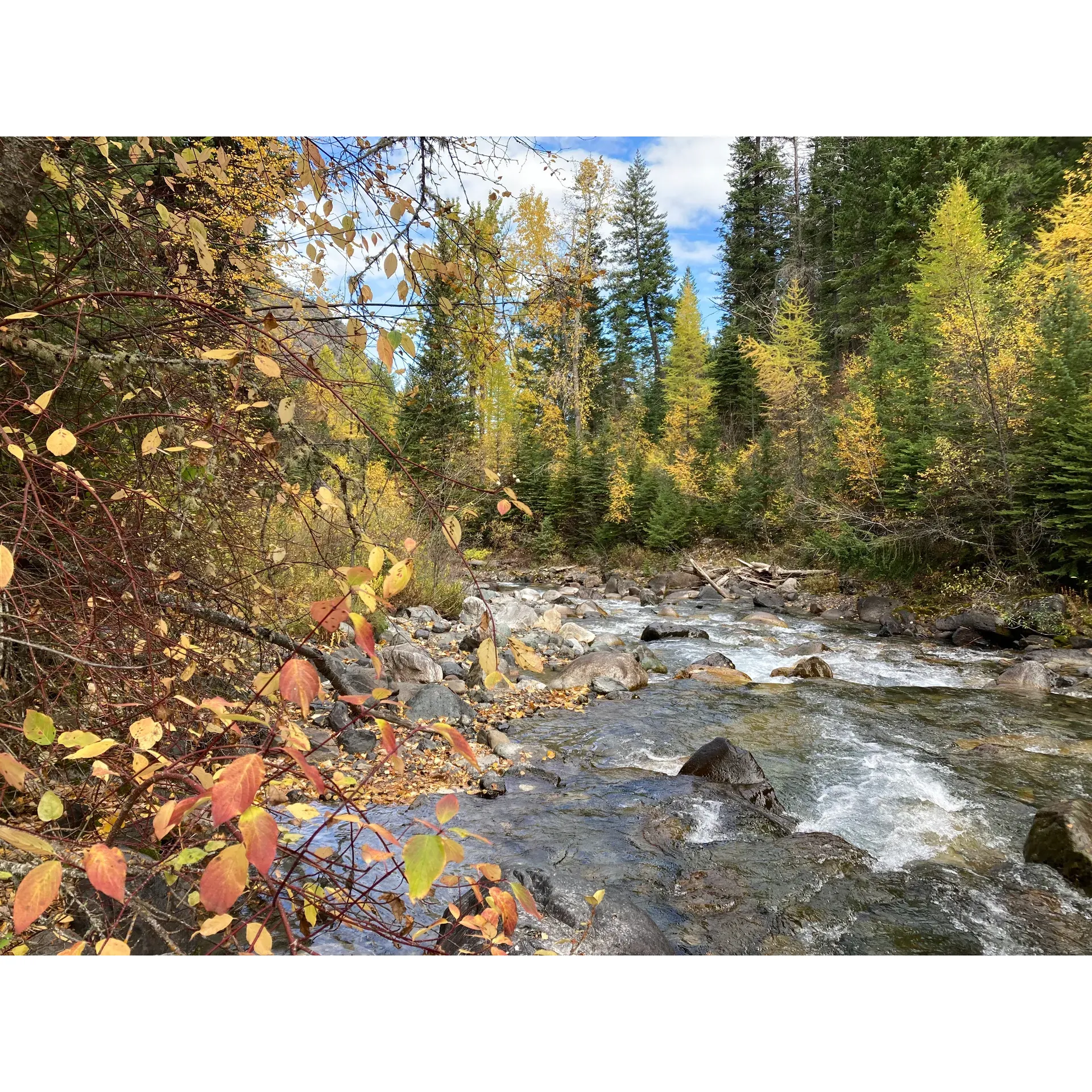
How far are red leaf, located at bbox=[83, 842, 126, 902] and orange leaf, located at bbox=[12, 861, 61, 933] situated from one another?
0.03 meters

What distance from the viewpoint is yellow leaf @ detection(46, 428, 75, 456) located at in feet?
2.51

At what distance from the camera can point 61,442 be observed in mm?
789

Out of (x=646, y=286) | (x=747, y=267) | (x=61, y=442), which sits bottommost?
(x=61, y=442)

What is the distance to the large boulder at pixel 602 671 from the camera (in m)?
5.43

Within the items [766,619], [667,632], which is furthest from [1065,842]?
[766,619]

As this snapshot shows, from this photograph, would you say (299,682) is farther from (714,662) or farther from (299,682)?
(714,662)

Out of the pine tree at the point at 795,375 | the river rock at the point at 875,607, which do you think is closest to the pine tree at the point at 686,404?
the pine tree at the point at 795,375

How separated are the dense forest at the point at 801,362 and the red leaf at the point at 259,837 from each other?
0.99 m

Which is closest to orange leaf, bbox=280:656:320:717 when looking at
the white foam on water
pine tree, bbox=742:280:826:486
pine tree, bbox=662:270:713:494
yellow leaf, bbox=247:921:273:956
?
yellow leaf, bbox=247:921:273:956

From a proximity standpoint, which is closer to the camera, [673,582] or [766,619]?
[766,619]

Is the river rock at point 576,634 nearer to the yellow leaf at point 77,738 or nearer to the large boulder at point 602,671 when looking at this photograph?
the large boulder at point 602,671

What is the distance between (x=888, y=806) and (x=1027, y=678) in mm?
2838
